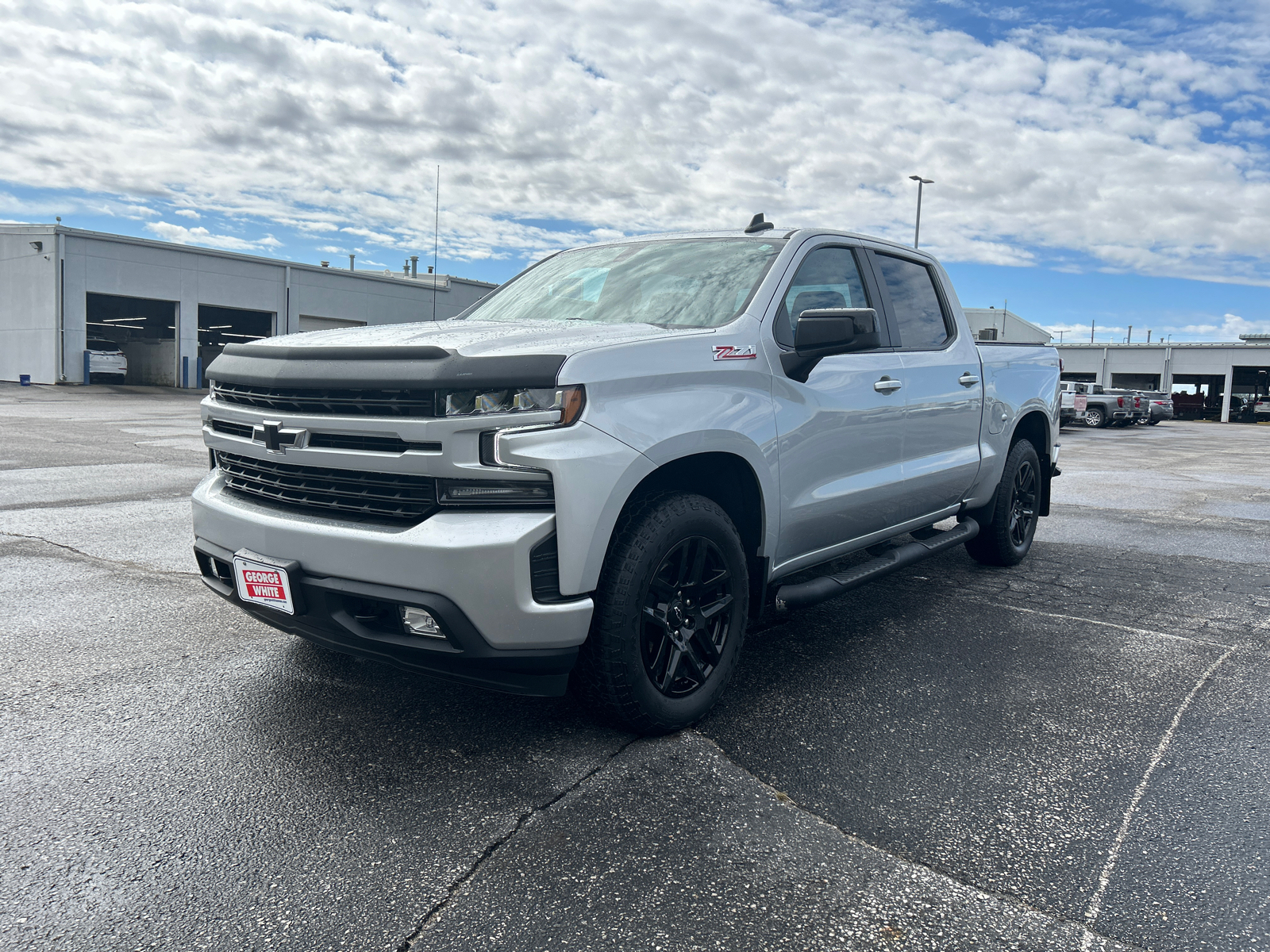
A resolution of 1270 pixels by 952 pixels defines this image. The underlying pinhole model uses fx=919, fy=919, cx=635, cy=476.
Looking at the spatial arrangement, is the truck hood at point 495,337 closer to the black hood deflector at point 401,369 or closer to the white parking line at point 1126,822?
the black hood deflector at point 401,369

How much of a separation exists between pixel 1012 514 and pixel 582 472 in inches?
169

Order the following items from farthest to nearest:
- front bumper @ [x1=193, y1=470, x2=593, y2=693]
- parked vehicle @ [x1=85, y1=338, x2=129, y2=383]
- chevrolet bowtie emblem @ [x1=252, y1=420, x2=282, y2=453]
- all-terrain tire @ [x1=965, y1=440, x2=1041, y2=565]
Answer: parked vehicle @ [x1=85, y1=338, x2=129, y2=383] → all-terrain tire @ [x1=965, y1=440, x2=1041, y2=565] → chevrolet bowtie emblem @ [x1=252, y1=420, x2=282, y2=453] → front bumper @ [x1=193, y1=470, x2=593, y2=693]

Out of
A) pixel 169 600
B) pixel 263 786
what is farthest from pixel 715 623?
pixel 169 600

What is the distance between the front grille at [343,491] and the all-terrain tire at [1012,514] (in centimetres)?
417

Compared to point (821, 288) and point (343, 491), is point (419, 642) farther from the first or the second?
point (821, 288)

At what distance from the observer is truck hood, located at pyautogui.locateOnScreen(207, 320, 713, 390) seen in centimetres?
270

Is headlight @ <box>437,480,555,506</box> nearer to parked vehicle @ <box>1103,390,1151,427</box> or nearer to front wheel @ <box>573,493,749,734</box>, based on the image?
front wheel @ <box>573,493,749,734</box>

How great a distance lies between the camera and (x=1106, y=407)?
3194 centimetres

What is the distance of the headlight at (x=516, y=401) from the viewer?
107 inches

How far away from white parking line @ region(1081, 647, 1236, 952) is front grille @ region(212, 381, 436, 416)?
7.14 feet

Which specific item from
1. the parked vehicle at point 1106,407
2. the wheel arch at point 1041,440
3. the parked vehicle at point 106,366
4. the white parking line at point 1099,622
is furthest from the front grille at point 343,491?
the parked vehicle at point 106,366

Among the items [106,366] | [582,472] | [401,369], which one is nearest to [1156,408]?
[582,472]

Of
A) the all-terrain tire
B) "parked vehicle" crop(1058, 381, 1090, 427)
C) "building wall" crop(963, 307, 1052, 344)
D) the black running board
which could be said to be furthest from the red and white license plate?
"building wall" crop(963, 307, 1052, 344)

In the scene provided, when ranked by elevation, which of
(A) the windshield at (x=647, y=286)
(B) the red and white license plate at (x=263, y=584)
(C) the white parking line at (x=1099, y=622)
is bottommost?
(C) the white parking line at (x=1099, y=622)
